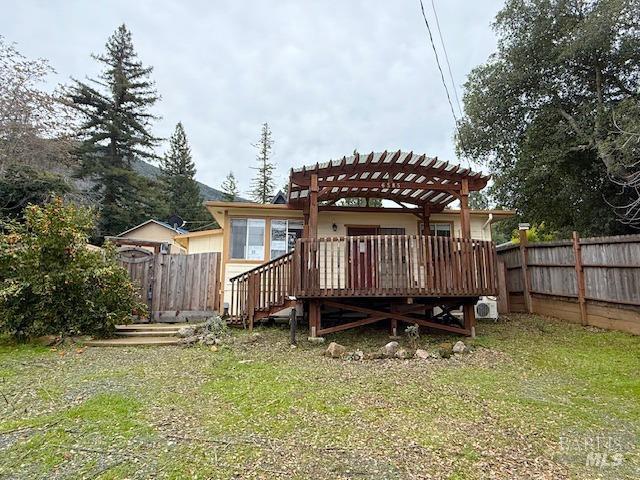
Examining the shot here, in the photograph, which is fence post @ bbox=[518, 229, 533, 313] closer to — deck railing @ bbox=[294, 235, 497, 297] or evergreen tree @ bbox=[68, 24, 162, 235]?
deck railing @ bbox=[294, 235, 497, 297]

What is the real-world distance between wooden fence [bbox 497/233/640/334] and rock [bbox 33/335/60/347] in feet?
34.0

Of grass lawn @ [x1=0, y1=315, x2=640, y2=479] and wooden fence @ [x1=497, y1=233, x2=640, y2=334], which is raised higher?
wooden fence @ [x1=497, y1=233, x2=640, y2=334]

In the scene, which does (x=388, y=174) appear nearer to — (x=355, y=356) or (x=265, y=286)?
(x=265, y=286)

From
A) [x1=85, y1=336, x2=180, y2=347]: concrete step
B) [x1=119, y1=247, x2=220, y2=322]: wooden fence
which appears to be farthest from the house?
[x1=85, y1=336, x2=180, y2=347]: concrete step

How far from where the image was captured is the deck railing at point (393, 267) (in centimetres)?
654

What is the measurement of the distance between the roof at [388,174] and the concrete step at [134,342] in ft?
12.9

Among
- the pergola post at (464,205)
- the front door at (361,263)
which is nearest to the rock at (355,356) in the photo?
the front door at (361,263)

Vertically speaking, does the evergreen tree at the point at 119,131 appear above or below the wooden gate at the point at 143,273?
above

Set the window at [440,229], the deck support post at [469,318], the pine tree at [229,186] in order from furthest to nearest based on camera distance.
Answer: the pine tree at [229,186]
the window at [440,229]
the deck support post at [469,318]

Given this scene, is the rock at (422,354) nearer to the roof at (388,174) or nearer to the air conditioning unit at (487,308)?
the roof at (388,174)

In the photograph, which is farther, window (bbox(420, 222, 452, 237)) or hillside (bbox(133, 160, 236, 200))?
hillside (bbox(133, 160, 236, 200))

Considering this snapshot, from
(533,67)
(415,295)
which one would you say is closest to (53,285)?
(415,295)

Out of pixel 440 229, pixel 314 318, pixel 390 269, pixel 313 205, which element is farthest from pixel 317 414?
pixel 440 229

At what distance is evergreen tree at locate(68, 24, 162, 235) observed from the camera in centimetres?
2370
